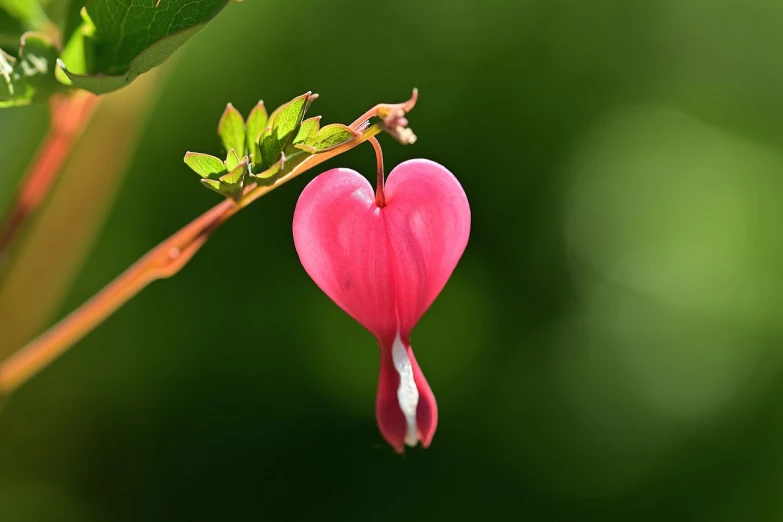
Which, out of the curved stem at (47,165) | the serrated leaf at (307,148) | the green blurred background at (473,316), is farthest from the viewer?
the green blurred background at (473,316)

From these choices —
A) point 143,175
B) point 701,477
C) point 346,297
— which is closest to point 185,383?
point 143,175

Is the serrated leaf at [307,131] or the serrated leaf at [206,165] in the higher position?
the serrated leaf at [307,131]

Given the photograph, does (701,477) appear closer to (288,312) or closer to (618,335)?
(618,335)

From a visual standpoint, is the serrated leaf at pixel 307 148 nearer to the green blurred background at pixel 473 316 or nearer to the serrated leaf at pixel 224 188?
the serrated leaf at pixel 224 188

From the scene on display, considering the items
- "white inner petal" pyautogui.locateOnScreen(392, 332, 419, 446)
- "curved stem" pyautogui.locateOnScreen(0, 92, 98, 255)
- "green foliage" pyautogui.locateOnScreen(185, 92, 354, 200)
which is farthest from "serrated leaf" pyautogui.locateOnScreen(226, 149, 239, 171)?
"curved stem" pyautogui.locateOnScreen(0, 92, 98, 255)

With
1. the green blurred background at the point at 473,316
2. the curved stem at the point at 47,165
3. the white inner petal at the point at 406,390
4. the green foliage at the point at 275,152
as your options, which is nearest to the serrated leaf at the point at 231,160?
the green foliage at the point at 275,152
